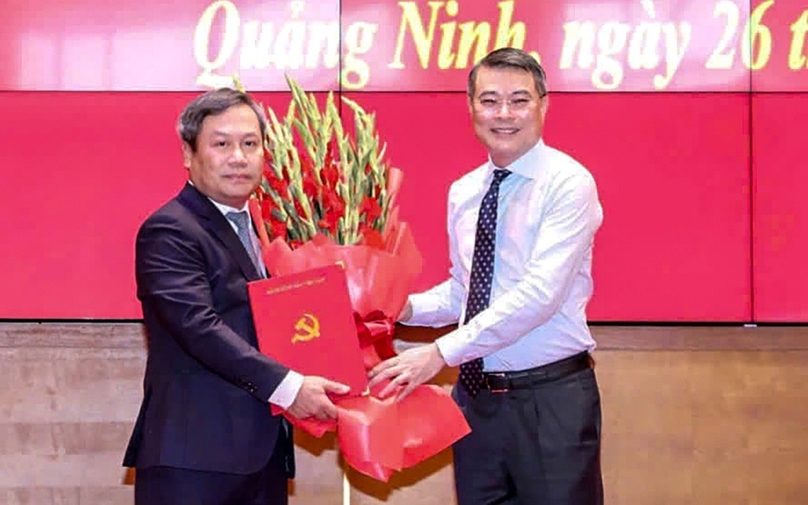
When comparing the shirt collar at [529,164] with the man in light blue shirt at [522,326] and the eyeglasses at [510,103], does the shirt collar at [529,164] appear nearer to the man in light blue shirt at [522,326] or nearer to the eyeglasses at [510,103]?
the man in light blue shirt at [522,326]

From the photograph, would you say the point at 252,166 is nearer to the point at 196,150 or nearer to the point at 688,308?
the point at 196,150

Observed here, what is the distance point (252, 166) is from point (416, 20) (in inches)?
52.6

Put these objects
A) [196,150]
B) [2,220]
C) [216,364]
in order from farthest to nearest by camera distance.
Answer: [2,220], [196,150], [216,364]

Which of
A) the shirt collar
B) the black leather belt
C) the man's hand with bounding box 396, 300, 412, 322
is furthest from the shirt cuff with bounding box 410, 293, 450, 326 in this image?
the shirt collar

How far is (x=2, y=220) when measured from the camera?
340cm

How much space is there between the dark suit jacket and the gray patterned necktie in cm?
5

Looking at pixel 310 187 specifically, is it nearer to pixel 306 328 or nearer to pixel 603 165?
pixel 306 328

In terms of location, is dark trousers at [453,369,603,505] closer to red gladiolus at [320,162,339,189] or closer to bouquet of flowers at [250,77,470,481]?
bouquet of flowers at [250,77,470,481]

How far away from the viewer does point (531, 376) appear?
8.13 ft

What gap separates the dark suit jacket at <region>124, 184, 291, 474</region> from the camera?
2152 millimetres

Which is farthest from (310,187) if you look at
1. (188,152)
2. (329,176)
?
(188,152)

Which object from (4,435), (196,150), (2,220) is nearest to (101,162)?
(2,220)

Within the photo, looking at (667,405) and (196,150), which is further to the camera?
(667,405)

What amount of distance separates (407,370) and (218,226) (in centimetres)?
54
